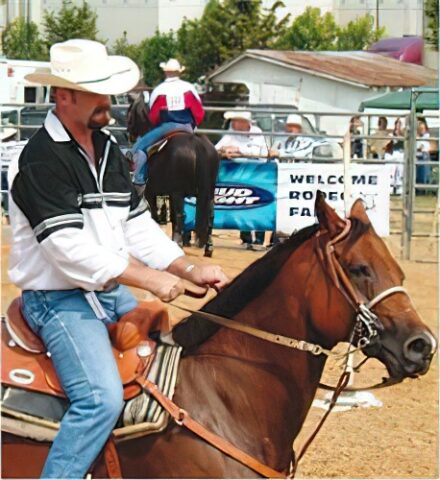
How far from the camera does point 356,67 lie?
2119 cm

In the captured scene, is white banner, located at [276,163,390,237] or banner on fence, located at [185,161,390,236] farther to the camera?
banner on fence, located at [185,161,390,236]

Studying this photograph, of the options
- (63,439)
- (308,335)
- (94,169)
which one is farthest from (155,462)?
(94,169)

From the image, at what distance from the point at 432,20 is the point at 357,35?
960cm

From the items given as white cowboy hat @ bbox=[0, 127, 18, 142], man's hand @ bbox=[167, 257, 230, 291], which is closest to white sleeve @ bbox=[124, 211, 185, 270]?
man's hand @ bbox=[167, 257, 230, 291]

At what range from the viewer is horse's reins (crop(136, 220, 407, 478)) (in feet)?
10.9

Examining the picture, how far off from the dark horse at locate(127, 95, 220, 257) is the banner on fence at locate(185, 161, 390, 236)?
0.52 feet

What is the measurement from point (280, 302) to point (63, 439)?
0.86 m

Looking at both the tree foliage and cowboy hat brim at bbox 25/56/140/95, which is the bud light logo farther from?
cowboy hat brim at bbox 25/56/140/95

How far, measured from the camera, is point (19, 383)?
10.8 ft

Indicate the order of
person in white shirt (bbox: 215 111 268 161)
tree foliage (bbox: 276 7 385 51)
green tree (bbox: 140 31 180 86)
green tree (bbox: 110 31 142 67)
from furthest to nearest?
green tree (bbox: 140 31 180 86) → tree foliage (bbox: 276 7 385 51) → green tree (bbox: 110 31 142 67) → person in white shirt (bbox: 215 111 268 161)

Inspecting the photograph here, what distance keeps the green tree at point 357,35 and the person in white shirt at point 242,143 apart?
6.54m

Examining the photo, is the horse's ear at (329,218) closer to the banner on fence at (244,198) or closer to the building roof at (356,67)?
the banner on fence at (244,198)

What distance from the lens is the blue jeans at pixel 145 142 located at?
10797 mm

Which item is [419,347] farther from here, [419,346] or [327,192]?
[327,192]
